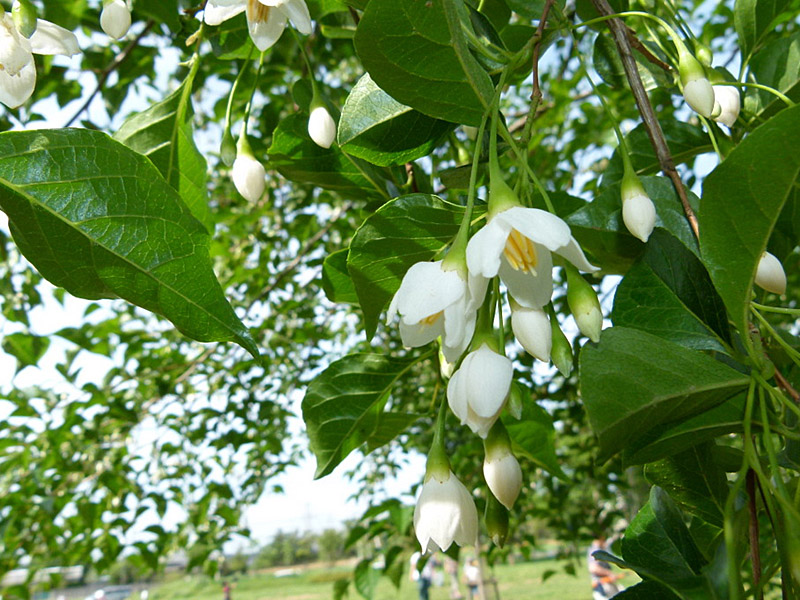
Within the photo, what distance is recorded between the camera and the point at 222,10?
1034 mm

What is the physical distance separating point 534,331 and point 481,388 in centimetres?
8

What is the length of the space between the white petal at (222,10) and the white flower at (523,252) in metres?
0.56

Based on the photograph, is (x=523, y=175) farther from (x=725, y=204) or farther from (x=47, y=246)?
(x=47, y=246)

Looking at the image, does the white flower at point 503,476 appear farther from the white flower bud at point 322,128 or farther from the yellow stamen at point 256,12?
the yellow stamen at point 256,12

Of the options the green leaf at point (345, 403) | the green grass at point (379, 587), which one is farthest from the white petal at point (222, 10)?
the green grass at point (379, 587)

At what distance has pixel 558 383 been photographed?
3.48m

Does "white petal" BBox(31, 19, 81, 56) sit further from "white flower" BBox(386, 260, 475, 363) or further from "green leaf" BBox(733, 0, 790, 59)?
"green leaf" BBox(733, 0, 790, 59)

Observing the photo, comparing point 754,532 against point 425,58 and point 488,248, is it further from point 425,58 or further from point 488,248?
point 425,58

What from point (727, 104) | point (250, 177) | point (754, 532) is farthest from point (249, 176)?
point (754, 532)

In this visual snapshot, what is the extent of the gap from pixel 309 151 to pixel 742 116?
0.77m

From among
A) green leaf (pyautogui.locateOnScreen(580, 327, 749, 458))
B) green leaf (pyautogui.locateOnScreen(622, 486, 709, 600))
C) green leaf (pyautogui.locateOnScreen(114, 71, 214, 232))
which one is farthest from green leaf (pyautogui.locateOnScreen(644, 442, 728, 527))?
green leaf (pyautogui.locateOnScreen(114, 71, 214, 232))

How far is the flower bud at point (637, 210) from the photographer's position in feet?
2.62

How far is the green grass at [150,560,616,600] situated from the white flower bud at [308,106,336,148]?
11.3 metres

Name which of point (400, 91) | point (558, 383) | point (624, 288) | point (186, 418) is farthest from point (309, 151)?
point (186, 418)
